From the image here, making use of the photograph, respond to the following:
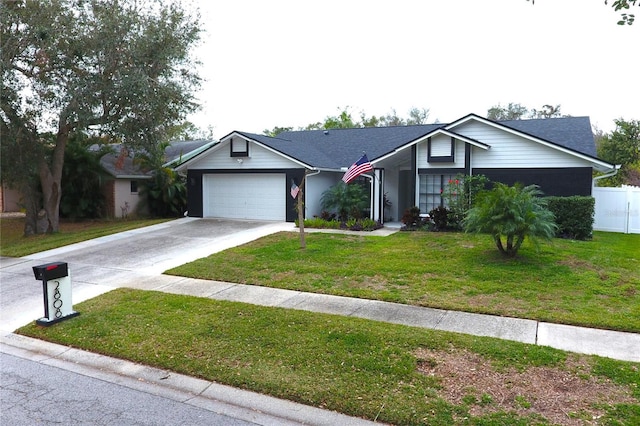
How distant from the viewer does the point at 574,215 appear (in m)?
13.9

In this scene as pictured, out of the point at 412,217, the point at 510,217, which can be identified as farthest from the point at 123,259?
the point at 510,217

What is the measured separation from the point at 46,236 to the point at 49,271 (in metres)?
11.8

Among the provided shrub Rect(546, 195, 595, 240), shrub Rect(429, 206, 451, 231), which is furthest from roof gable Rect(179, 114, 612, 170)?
shrub Rect(429, 206, 451, 231)

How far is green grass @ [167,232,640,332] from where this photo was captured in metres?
7.42

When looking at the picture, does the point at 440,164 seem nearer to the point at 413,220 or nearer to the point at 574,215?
the point at 413,220

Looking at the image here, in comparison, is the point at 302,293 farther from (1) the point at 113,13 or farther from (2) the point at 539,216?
(1) the point at 113,13

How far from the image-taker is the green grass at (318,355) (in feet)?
14.7

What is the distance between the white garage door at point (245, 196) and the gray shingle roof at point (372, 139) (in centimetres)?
154

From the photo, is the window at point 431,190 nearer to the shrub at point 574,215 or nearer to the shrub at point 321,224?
the shrub at point 321,224

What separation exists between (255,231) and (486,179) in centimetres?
759

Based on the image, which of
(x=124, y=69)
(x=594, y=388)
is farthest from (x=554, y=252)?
(x=124, y=69)

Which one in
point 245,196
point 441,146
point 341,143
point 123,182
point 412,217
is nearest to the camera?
point 412,217

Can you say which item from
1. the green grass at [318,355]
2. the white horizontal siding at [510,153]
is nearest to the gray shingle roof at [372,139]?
the white horizontal siding at [510,153]

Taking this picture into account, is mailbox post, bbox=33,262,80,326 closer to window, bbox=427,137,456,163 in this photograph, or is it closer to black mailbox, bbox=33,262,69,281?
black mailbox, bbox=33,262,69,281
